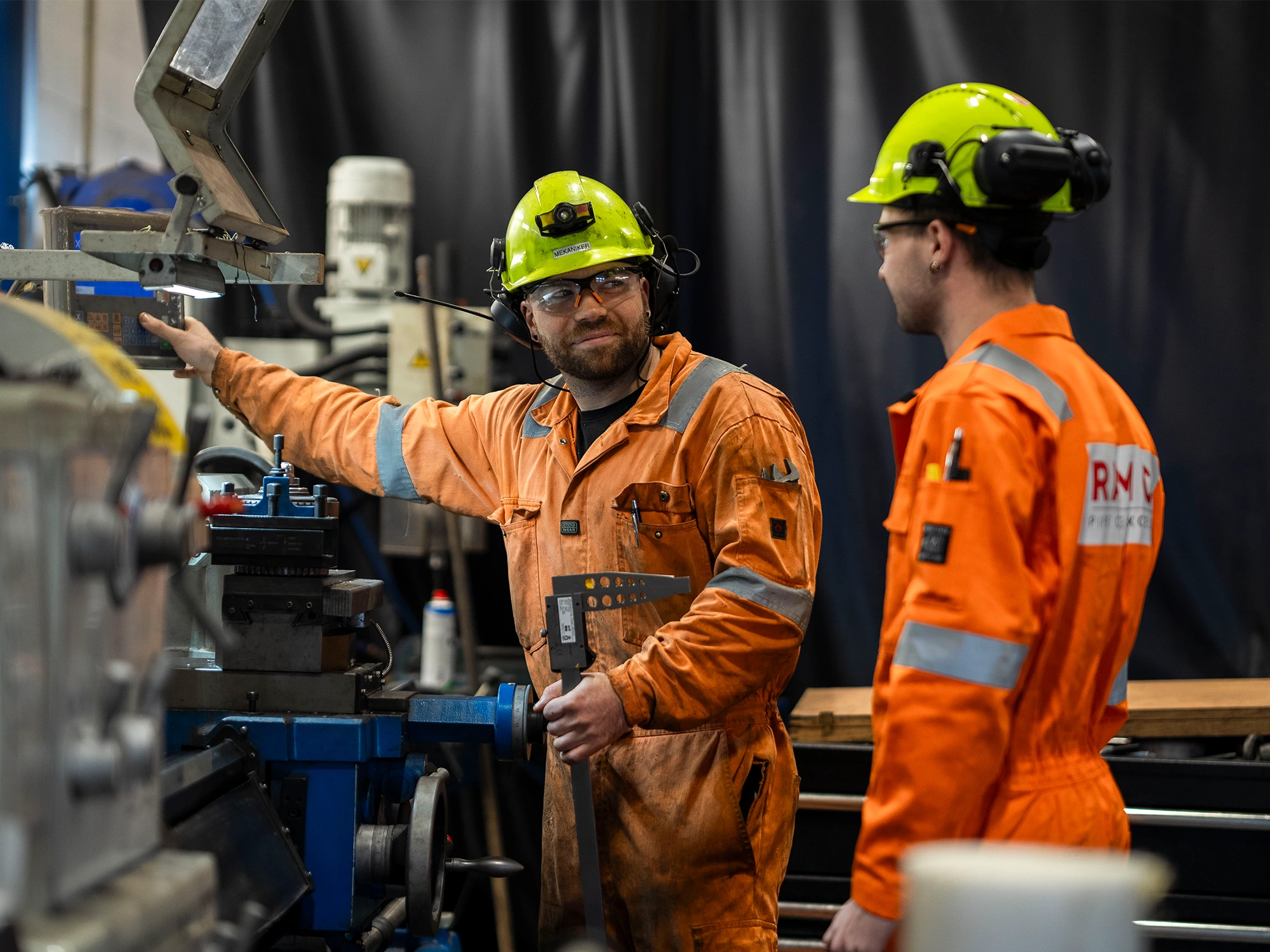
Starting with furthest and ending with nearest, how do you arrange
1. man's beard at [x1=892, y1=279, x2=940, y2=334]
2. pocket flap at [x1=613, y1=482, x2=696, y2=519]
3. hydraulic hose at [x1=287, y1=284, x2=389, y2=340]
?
1. hydraulic hose at [x1=287, y1=284, x2=389, y2=340]
2. pocket flap at [x1=613, y1=482, x2=696, y2=519]
3. man's beard at [x1=892, y1=279, x2=940, y2=334]

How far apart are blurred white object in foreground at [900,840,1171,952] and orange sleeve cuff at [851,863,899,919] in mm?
478

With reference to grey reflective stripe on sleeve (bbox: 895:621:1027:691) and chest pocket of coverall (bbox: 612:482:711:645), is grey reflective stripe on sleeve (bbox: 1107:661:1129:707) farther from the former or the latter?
chest pocket of coverall (bbox: 612:482:711:645)

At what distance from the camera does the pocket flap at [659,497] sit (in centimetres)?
175

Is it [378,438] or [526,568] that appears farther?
[378,438]

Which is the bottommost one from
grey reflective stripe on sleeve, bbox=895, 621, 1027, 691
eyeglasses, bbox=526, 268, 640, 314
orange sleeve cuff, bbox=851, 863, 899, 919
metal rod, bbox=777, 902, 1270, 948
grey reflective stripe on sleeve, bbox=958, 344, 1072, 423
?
metal rod, bbox=777, 902, 1270, 948

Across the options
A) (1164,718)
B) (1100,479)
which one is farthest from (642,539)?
(1164,718)

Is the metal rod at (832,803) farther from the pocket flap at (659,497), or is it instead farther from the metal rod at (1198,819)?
the pocket flap at (659,497)

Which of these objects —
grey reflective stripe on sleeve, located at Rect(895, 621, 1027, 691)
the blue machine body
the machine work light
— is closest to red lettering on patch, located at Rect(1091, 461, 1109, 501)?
grey reflective stripe on sleeve, located at Rect(895, 621, 1027, 691)

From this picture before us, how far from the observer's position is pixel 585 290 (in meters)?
1.82

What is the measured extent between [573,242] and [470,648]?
3.98 ft

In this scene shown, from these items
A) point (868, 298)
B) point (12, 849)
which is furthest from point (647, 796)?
point (868, 298)

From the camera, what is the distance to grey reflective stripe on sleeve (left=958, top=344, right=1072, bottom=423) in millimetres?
1188

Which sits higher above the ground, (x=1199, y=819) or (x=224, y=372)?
(x=224, y=372)

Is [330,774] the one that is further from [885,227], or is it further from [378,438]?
[885,227]
